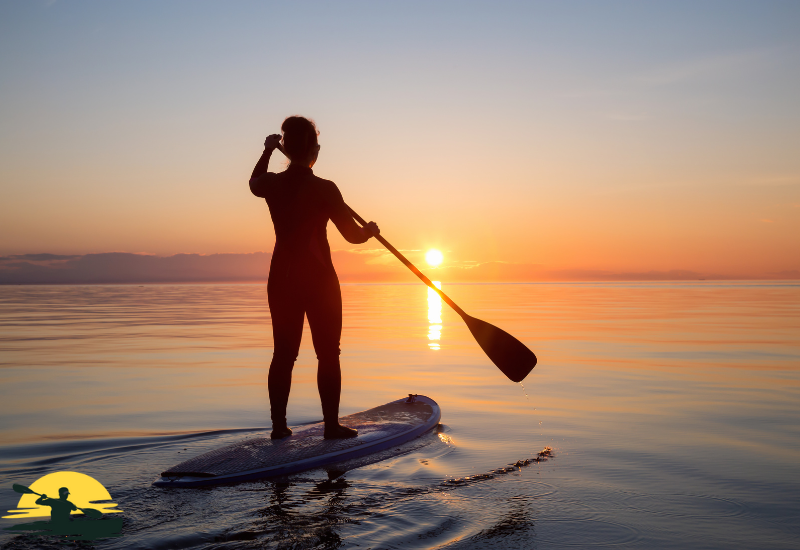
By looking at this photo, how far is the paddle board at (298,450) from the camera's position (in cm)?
403

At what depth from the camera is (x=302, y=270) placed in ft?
15.9

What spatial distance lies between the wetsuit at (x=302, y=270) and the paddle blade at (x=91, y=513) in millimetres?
1822

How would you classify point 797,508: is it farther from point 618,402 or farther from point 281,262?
point 281,262

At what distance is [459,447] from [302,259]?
2138 millimetres

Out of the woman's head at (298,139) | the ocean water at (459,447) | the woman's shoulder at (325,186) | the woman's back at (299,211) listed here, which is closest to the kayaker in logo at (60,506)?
the ocean water at (459,447)

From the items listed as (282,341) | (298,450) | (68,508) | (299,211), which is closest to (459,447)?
(298,450)

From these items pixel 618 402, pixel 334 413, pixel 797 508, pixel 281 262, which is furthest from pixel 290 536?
pixel 618 402

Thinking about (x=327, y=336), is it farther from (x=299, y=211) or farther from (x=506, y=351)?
(x=506, y=351)

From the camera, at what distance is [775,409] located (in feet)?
21.6

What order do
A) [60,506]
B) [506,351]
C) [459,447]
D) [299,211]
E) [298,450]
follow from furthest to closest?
[506,351]
[459,447]
[299,211]
[298,450]
[60,506]

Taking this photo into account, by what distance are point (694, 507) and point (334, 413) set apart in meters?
2.79

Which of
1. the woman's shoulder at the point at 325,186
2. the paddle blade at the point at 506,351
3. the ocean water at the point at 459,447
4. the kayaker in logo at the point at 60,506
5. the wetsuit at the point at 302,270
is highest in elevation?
the woman's shoulder at the point at 325,186

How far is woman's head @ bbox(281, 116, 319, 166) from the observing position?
495 cm

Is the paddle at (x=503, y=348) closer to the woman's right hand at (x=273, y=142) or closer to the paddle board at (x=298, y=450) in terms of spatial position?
the paddle board at (x=298, y=450)
